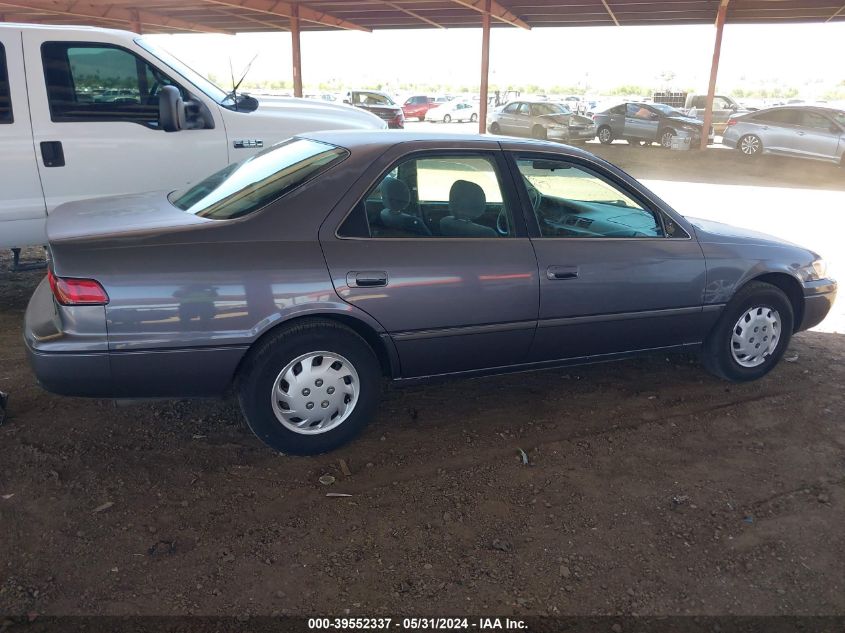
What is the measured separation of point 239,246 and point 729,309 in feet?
10.2

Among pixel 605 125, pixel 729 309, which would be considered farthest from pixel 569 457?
pixel 605 125

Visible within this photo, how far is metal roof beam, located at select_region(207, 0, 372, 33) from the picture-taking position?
60.4ft

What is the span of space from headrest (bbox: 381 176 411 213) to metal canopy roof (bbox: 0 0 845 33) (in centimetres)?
1555

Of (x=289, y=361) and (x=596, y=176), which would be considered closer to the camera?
(x=289, y=361)

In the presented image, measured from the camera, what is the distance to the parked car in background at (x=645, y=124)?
21.2 m

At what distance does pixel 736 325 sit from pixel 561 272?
4.86ft

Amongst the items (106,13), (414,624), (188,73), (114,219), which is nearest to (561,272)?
(414,624)

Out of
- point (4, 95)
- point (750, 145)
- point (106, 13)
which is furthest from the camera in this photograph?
point (106, 13)

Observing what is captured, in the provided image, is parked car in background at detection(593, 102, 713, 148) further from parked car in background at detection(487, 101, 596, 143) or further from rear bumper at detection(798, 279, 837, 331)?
rear bumper at detection(798, 279, 837, 331)

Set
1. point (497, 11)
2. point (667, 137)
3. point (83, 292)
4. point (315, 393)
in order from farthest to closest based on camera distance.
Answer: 1. point (667, 137)
2. point (497, 11)
3. point (315, 393)
4. point (83, 292)

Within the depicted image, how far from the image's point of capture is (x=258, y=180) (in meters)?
3.73

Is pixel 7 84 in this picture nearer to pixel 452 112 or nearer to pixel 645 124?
pixel 645 124

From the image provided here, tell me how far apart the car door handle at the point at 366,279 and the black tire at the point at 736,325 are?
2373mm

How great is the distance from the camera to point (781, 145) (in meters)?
18.9
